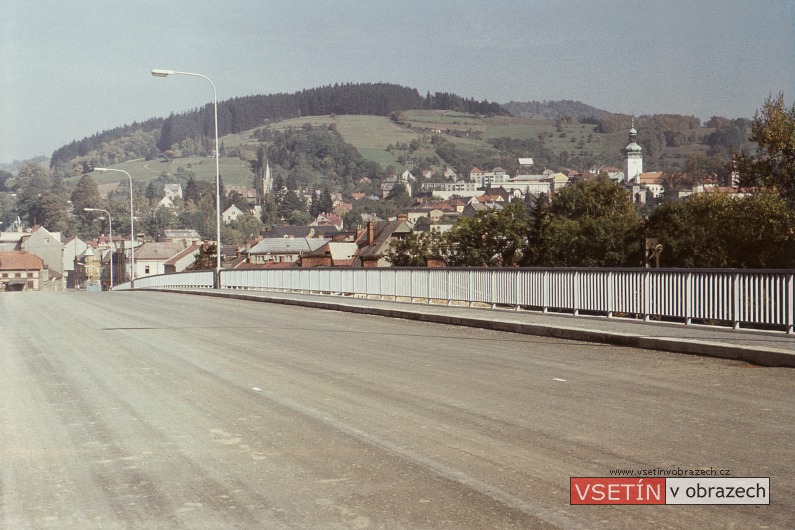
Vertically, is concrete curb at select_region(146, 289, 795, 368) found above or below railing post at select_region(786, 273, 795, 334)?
below

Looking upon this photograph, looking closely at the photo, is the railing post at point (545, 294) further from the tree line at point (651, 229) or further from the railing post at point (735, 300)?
the tree line at point (651, 229)

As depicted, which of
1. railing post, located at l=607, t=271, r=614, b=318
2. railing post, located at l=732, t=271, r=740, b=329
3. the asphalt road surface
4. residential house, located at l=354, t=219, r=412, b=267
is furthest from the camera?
residential house, located at l=354, t=219, r=412, b=267

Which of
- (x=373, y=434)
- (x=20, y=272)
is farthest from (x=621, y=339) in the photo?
(x=20, y=272)

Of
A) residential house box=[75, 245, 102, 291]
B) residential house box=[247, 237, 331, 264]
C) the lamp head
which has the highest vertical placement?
the lamp head

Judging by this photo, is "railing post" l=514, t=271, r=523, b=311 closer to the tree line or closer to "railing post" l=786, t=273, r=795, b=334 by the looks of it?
"railing post" l=786, t=273, r=795, b=334

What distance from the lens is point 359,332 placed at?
772 inches

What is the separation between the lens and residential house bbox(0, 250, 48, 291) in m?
144

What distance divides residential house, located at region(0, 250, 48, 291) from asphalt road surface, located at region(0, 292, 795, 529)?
455ft

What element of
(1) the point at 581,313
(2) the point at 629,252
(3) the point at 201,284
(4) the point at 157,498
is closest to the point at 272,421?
(4) the point at 157,498

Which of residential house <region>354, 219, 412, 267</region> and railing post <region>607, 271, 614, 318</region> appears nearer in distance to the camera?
railing post <region>607, 271, 614, 318</region>

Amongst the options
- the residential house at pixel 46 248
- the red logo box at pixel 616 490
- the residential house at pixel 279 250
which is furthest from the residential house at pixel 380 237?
the red logo box at pixel 616 490

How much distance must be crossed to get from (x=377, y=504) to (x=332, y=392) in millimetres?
4850

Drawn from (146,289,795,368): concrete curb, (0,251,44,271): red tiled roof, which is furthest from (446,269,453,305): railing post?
(0,251,44,271): red tiled roof

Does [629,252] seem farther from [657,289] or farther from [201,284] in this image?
[657,289]
